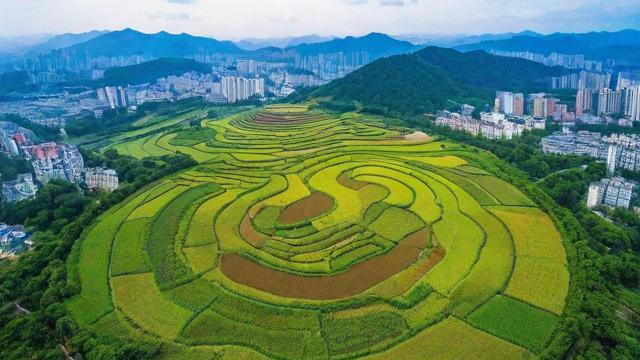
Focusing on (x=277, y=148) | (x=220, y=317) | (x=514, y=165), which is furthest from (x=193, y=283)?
(x=514, y=165)

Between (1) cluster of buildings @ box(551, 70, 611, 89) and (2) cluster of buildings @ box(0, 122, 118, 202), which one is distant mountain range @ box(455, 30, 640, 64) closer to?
(1) cluster of buildings @ box(551, 70, 611, 89)

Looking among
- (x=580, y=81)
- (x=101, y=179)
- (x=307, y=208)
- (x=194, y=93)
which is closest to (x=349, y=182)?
(x=307, y=208)

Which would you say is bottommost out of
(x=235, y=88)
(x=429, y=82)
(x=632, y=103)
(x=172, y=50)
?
(x=632, y=103)

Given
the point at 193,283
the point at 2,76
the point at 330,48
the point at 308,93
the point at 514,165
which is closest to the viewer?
the point at 193,283

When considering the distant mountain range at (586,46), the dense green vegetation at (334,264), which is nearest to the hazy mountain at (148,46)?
the distant mountain range at (586,46)

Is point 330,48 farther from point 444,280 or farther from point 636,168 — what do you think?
point 444,280

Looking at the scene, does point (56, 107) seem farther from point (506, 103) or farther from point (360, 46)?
point (360, 46)
